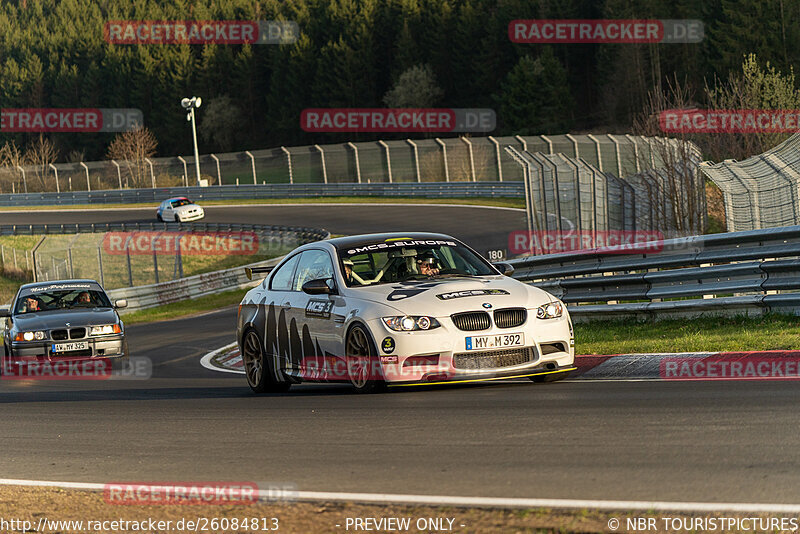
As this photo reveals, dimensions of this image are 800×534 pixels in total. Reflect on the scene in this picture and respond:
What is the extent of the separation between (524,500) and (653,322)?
347 inches

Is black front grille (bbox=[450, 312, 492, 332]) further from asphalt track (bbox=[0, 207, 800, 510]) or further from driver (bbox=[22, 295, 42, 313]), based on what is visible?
driver (bbox=[22, 295, 42, 313])

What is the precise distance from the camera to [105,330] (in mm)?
17031

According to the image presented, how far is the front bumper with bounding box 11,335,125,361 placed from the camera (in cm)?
1670

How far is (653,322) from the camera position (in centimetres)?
1373

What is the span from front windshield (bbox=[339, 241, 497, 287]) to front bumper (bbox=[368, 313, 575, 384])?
119cm

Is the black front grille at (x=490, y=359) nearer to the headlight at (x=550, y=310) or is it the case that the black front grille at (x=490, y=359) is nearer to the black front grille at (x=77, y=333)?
the headlight at (x=550, y=310)

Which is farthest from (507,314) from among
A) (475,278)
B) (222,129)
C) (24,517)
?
(222,129)

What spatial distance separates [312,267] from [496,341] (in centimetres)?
263

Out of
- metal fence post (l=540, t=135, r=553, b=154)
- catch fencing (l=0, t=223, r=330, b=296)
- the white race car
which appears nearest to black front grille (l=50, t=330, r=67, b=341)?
the white race car

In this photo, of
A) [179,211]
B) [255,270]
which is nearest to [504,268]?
[255,270]

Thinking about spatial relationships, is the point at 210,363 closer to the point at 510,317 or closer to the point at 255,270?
the point at 255,270

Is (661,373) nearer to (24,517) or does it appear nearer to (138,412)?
(138,412)

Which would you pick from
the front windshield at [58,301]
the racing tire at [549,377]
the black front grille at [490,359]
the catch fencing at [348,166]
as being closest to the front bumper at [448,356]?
the black front grille at [490,359]

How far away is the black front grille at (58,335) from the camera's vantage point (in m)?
16.8
